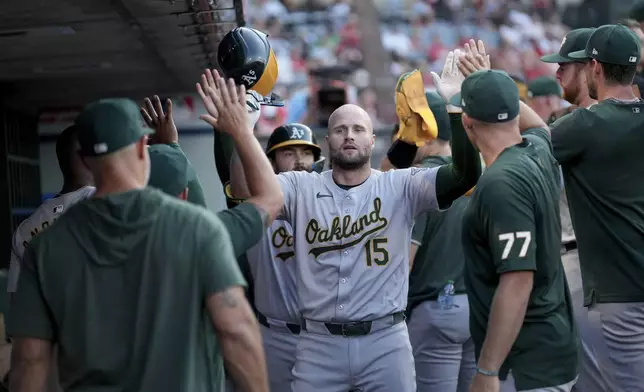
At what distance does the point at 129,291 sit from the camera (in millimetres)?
3098

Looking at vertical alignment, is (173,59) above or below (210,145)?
above

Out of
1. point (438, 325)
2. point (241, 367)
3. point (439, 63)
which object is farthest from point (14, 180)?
point (439, 63)

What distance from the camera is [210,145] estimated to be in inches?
405

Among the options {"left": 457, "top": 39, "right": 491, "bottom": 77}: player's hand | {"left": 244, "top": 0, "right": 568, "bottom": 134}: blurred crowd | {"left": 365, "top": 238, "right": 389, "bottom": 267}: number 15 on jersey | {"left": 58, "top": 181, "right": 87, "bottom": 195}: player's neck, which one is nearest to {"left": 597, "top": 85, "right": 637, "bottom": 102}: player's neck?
{"left": 457, "top": 39, "right": 491, "bottom": 77}: player's hand

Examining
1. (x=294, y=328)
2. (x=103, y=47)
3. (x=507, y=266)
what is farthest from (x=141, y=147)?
(x=103, y=47)

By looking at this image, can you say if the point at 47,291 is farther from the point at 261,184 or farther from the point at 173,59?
the point at 173,59

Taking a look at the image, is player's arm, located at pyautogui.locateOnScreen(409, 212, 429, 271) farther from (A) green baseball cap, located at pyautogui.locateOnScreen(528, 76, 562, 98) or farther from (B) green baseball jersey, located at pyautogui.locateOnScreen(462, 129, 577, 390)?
(A) green baseball cap, located at pyautogui.locateOnScreen(528, 76, 562, 98)

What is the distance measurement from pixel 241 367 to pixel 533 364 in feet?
4.53

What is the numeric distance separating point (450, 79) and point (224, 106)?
56.9 inches

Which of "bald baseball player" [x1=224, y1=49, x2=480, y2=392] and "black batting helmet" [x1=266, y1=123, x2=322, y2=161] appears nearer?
"bald baseball player" [x1=224, y1=49, x2=480, y2=392]

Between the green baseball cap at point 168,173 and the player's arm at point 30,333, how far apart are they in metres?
0.57

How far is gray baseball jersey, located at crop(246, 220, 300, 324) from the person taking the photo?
5.55 meters

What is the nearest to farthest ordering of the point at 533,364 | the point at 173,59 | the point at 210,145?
the point at 533,364 → the point at 173,59 → the point at 210,145

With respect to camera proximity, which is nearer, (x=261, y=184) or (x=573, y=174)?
(x=261, y=184)
